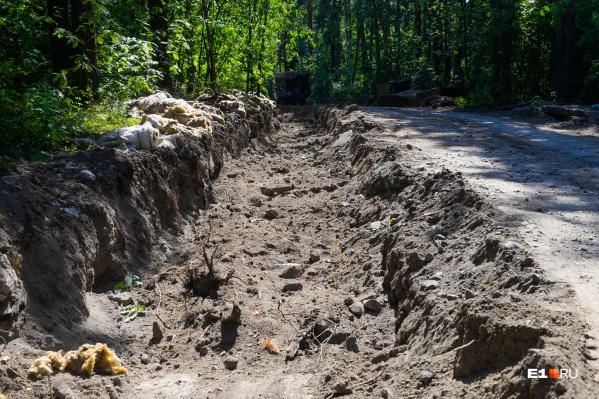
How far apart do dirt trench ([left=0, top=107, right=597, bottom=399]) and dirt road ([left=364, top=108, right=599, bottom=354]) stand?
0.64 feet

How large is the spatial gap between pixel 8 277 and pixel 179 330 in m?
1.74

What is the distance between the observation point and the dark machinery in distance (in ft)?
100

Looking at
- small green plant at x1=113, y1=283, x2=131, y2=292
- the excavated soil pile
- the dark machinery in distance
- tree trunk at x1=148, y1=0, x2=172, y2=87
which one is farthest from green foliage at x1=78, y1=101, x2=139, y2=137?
the dark machinery in distance

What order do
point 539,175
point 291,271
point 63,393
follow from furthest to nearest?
1. point 539,175
2. point 291,271
3. point 63,393

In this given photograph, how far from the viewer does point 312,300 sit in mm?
6613

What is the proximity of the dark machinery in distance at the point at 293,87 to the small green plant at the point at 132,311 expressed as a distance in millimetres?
24857

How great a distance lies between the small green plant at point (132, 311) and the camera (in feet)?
20.0

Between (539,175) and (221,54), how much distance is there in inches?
451

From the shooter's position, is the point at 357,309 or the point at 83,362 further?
the point at 357,309

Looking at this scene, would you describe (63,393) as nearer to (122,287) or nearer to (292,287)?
(122,287)

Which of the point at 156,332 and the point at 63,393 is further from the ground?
the point at 63,393

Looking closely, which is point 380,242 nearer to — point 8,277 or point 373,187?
point 373,187

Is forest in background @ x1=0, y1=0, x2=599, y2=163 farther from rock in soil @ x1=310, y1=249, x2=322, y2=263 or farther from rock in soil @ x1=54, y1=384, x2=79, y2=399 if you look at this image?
rock in soil @ x1=310, y1=249, x2=322, y2=263

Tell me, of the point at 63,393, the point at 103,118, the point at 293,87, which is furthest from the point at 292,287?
the point at 293,87
